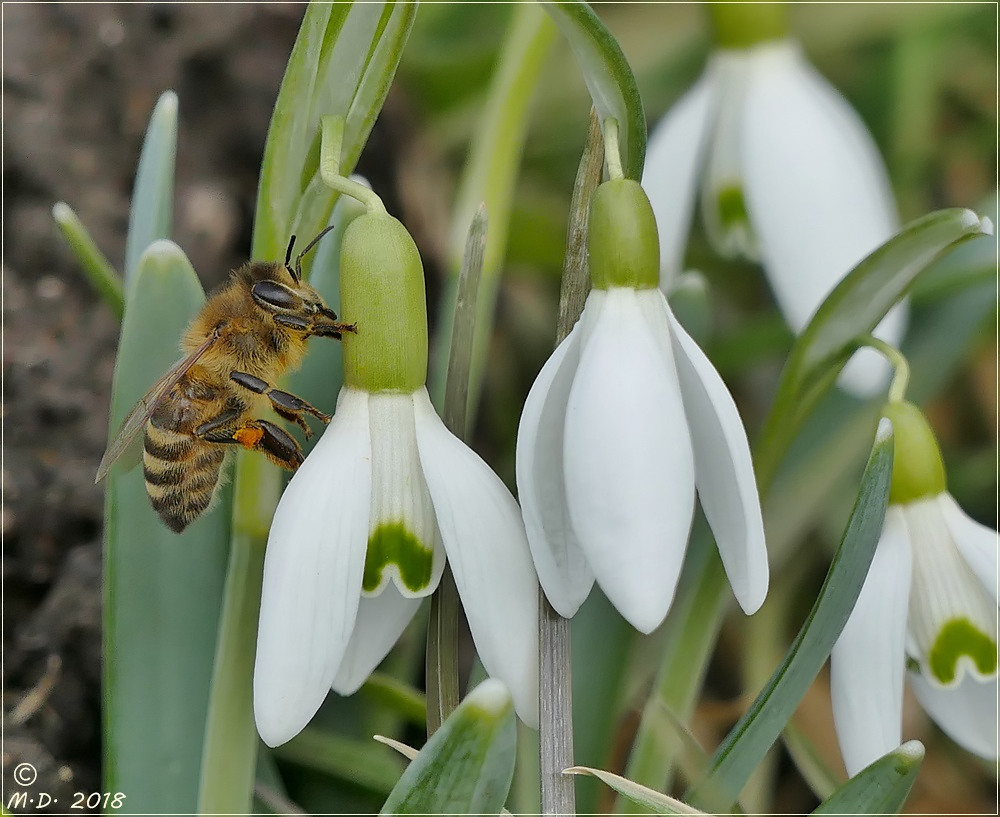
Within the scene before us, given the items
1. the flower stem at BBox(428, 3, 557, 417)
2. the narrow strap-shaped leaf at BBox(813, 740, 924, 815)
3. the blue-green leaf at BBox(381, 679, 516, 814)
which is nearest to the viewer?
the blue-green leaf at BBox(381, 679, 516, 814)

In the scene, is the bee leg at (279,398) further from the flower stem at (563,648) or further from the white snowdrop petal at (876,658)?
the white snowdrop petal at (876,658)

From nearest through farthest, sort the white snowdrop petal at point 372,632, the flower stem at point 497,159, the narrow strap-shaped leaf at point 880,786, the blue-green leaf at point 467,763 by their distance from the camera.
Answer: the blue-green leaf at point 467,763 → the narrow strap-shaped leaf at point 880,786 → the white snowdrop petal at point 372,632 → the flower stem at point 497,159

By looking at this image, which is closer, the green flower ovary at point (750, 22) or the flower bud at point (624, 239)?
the flower bud at point (624, 239)

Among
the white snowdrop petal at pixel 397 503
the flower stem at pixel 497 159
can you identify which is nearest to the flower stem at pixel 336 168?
the white snowdrop petal at pixel 397 503

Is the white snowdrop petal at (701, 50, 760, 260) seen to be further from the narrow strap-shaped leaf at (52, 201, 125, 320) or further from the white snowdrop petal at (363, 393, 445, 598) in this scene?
the narrow strap-shaped leaf at (52, 201, 125, 320)

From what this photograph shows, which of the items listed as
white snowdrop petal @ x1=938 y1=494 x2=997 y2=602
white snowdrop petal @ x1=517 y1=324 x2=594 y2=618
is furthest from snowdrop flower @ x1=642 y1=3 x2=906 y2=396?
white snowdrop petal @ x1=517 y1=324 x2=594 y2=618

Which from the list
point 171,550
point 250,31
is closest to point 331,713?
point 171,550
